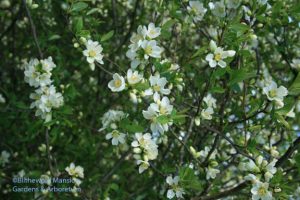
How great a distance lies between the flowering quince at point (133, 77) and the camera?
84.9 inches

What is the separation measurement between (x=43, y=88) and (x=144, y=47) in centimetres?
68

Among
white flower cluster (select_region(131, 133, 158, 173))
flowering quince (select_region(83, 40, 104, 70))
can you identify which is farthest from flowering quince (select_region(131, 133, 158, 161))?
flowering quince (select_region(83, 40, 104, 70))

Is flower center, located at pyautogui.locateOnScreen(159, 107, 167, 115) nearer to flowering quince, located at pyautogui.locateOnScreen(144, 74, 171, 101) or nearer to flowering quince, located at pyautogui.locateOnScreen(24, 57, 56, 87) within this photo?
flowering quince, located at pyautogui.locateOnScreen(144, 74, 171, 101)

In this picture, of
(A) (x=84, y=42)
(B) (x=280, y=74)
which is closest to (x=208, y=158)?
(A) (x=84, y=42)

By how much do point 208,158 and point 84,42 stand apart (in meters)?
0.90

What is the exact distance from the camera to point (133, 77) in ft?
7.11

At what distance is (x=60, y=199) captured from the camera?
2.88m

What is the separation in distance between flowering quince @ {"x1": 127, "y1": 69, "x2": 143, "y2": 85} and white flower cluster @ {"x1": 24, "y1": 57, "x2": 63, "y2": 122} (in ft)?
1.69

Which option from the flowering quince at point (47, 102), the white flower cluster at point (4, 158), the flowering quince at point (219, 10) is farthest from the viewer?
the white flower cluster at point (4, 158)

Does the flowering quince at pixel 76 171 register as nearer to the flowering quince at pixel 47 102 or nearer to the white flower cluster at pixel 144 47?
the flowering quince at pixel 47 102

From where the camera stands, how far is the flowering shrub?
2.20 m

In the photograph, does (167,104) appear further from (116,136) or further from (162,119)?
(116,136)

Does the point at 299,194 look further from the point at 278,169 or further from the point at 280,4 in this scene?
the point at 280,4

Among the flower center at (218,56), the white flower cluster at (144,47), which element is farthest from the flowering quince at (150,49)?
the flower center at (218,56)
